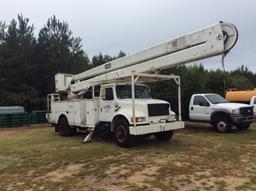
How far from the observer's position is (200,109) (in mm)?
15938

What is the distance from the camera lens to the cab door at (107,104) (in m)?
11.7

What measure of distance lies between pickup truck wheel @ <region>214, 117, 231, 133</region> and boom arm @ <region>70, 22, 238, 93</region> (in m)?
5.13

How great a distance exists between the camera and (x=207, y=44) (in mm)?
9688

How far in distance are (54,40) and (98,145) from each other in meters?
20.8

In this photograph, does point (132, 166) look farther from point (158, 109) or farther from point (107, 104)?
point (107, 104)

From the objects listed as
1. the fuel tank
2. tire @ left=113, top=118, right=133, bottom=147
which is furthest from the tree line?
tire @ left=113, top=118, right=133, bottom=147

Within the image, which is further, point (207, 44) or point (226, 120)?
point (226, 120)

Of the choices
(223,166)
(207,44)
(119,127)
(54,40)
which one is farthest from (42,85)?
(223,166)

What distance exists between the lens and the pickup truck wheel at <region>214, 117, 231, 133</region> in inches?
569

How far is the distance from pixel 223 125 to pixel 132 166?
310 inches

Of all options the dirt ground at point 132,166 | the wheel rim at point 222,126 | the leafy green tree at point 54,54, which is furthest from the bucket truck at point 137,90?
the leafy green tree at point 54,54

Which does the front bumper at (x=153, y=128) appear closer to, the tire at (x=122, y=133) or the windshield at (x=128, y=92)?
the tire at (x=122, y=133)

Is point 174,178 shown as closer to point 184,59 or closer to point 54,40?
point 184,59

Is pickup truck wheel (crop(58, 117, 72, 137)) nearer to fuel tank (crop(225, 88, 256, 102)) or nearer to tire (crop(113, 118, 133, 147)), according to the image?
tire (crop(113, 118, 133, 147))
